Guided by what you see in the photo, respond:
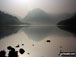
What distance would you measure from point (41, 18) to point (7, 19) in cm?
42

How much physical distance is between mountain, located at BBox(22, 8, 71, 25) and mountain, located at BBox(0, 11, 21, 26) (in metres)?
0.11

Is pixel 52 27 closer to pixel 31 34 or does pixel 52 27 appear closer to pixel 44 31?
pixel 44 31

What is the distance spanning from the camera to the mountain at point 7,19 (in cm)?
190

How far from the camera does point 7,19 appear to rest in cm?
191

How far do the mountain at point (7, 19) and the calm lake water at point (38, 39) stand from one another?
0.24 ft

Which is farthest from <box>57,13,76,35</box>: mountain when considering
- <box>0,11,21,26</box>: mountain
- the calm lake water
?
<box>0,11,21,26</box>: mountain

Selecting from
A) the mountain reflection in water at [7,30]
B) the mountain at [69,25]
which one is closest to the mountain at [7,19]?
the mountain reflection in water at [7,30]

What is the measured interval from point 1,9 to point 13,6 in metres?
0.15

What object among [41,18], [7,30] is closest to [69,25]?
[41,18]

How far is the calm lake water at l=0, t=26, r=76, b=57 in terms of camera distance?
185 cm

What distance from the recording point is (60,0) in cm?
188

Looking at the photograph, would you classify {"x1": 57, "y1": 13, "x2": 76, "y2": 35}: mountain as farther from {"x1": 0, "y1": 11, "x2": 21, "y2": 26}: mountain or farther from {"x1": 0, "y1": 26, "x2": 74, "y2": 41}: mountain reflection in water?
{"x1": 0, "y1": 11, "x2": 21, "y2": 26}: mountain

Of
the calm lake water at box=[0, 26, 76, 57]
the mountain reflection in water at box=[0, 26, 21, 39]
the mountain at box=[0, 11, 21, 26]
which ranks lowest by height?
the calm lake water at box=[0, 26, 76, 57]

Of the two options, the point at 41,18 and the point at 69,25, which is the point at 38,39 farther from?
the point at 69,25
